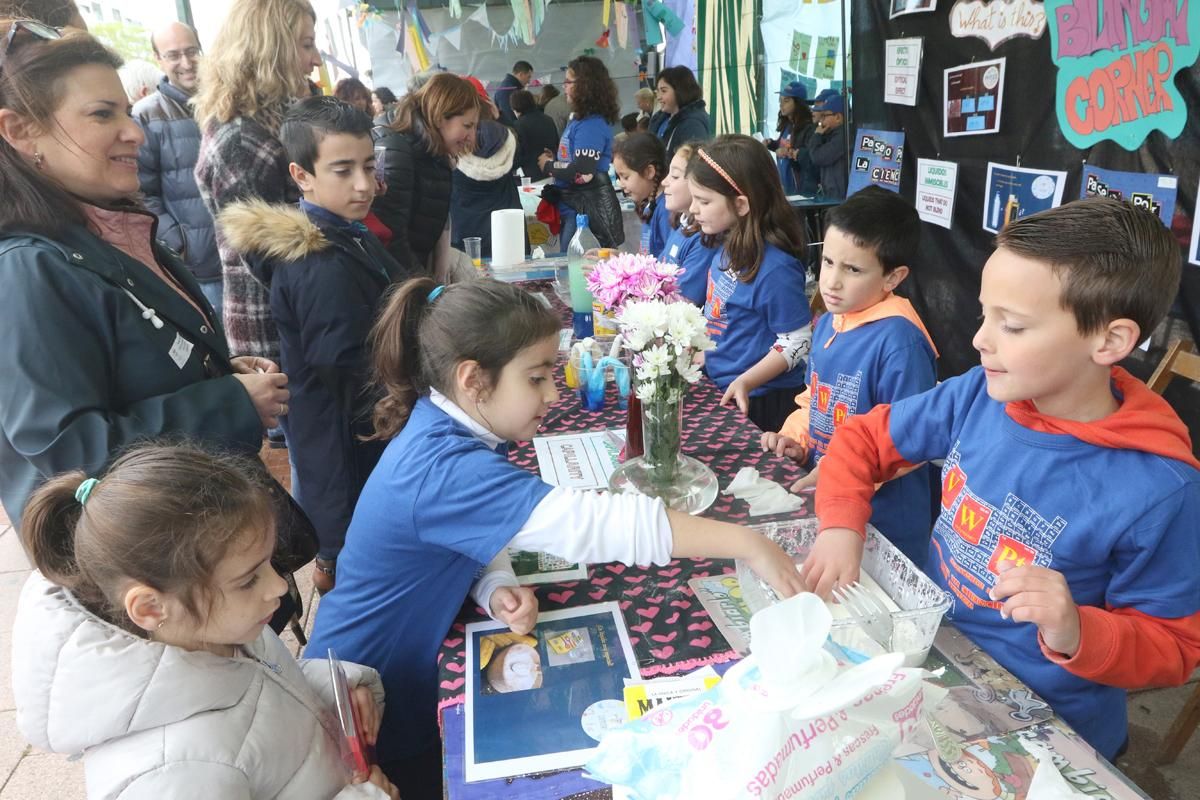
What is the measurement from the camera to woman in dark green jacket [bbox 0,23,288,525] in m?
1.28

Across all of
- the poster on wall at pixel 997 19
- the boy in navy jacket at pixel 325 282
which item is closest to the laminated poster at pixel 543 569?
the boy in navy jacket at pixel 325 282

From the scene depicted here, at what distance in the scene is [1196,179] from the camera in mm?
2635

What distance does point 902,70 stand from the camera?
4.22 m

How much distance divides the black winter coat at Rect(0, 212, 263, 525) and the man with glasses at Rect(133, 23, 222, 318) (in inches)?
94.5

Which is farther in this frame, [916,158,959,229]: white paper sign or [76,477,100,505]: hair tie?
[916,158,959,229]: white paper sign

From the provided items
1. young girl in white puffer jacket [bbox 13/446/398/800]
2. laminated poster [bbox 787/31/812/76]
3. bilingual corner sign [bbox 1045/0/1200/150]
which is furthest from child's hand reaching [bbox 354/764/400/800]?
laminated poster [bbox 787/31/812/76]

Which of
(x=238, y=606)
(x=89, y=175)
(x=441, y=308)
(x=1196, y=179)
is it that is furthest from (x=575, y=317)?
(x=1196, y=179)

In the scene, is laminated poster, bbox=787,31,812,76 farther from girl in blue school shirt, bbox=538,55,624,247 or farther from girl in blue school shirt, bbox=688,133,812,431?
girl in blue school shirt, bbox=688,133,812,431

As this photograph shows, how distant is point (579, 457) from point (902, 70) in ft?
11.5

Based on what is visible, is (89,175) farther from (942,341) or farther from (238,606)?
(942,341)

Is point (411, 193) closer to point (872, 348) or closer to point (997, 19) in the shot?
point (872, 348)

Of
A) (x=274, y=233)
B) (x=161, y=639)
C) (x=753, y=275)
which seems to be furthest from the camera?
(x=753, y=275)

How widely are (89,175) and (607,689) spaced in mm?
1305

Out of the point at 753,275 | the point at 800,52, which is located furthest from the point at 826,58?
the point at 753,275
